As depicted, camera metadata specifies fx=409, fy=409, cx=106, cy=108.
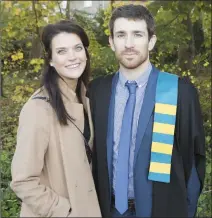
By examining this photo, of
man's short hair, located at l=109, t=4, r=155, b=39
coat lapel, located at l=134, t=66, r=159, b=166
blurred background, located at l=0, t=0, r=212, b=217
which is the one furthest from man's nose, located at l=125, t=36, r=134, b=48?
blurred background, located at l=0, t=0, r=212, b=217

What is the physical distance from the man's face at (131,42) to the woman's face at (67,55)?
0.24 meters

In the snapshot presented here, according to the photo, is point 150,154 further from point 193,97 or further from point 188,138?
point 193,97

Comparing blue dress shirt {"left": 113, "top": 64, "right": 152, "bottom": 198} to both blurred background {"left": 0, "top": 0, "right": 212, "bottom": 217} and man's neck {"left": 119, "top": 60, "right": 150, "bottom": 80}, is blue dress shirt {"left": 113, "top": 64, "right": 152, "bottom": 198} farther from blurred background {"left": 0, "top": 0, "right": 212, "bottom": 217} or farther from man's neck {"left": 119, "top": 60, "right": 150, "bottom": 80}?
blurred background {"left": 0, "top": 0, "right": 212, "bottom": 217}

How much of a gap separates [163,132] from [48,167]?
67 cm

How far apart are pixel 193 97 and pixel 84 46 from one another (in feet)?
2.37

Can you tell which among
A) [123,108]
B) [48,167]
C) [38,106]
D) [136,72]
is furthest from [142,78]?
[48,167]

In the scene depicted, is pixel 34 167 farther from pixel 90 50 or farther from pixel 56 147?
pixel 90 50

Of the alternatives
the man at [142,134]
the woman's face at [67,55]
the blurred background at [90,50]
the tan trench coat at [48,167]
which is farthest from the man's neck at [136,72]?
the blurred background at [90,50]

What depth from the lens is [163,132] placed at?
7.61ft

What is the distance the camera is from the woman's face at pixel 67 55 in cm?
236

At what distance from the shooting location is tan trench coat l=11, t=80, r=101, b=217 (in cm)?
214

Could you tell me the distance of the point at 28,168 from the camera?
2131 millimetres

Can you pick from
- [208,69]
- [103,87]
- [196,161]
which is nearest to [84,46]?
[103,87]

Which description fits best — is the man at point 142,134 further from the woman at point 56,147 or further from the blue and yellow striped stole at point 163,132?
the woman at point 56,147
